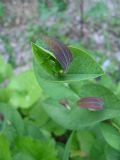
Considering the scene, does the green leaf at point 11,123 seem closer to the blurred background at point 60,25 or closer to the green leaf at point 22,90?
the green leaf at point 22,90

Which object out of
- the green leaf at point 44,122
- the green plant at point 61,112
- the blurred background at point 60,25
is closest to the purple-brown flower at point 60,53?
the green plant at point 61,112

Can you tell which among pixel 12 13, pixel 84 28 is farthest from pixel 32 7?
pixel 84 28

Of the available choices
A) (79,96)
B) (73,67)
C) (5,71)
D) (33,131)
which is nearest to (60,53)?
(73,67)

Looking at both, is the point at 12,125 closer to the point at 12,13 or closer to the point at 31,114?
the point at 31,114

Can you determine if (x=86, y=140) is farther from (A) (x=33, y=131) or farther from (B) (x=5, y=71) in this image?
(B) (x=5, y=71)

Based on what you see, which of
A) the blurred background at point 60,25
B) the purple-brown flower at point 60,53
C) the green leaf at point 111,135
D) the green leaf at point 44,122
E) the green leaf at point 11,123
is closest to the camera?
the purple-brown flower at point 60,53

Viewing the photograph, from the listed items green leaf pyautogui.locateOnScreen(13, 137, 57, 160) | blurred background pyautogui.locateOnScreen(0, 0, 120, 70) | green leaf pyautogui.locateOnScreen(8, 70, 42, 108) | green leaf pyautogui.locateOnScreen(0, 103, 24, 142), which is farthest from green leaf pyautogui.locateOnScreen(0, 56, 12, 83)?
blurred background pyautogui.locateOnScreen(0, 0, 120, 70)

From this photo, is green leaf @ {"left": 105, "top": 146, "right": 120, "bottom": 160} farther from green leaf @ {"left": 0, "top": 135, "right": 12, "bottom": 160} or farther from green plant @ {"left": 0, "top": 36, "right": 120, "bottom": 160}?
green leaf @ {"left": 0, "top": 135, "right": 12, "bottom": 160}
